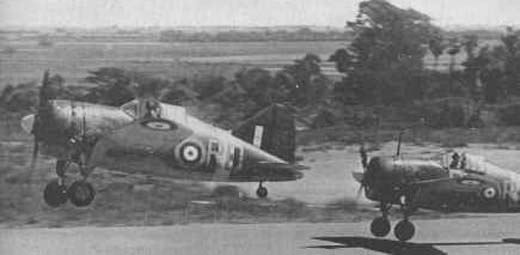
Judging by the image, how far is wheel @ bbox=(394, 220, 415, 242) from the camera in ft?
27.0

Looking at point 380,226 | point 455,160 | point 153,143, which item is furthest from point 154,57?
point 455,160

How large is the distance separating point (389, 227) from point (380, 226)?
0.08m

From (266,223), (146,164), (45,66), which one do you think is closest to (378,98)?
(266,223)

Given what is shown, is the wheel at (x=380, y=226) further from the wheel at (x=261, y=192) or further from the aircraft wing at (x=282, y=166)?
the wheel at (x=261, y=192)

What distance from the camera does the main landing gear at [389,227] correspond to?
A: 26.9 feet

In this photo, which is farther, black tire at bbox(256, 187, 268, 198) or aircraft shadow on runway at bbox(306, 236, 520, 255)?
aircraft shadow on runway at bbox(306, 236, 520, 255)

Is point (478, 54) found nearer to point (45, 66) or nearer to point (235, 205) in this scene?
point (235, 205)

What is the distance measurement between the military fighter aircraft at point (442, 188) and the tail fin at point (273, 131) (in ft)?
2.25

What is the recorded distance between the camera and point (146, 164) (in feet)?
25.5

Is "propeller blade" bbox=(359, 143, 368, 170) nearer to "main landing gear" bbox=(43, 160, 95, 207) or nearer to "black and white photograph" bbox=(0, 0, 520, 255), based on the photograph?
"black and white photograph" bbox=(0, 0, 520, 255)

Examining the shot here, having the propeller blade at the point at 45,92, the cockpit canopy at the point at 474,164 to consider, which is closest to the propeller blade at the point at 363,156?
the cockpit canopy at the point at 474,164

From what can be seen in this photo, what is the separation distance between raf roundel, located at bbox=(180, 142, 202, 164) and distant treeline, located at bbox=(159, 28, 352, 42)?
926 millimetres

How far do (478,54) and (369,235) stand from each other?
193cm

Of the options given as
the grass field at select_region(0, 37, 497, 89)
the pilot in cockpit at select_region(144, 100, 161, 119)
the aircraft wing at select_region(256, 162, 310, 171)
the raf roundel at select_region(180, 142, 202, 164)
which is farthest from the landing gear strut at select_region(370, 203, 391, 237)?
the pilot in cockpit at select_region(144, 100, 161, 119)
